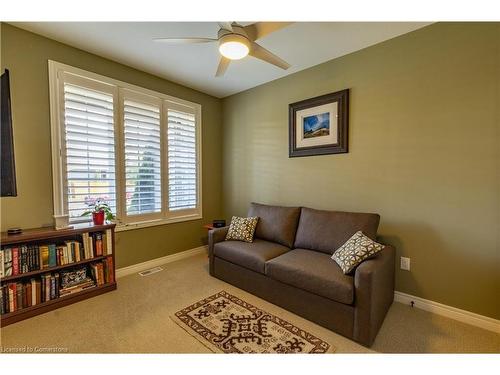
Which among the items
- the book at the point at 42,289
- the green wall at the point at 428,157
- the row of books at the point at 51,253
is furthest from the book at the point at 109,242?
the green wall at the point at 428,157

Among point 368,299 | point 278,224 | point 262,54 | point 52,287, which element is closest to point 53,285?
point 52,287

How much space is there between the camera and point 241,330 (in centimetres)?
180

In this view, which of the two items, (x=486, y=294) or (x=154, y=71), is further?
(x=154, y=71)

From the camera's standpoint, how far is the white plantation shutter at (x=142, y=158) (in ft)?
9.38

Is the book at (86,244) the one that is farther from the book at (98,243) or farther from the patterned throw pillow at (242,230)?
the patterned throw pillow at (242,230)

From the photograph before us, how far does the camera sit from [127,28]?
2102mm

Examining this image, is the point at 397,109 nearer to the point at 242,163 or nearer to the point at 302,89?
the point at 302,89

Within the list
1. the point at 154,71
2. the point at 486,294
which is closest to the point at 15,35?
the point at 154,71

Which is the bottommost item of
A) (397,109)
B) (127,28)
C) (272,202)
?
(272,202)

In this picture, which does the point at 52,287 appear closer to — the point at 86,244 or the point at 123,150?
the point at 86,244

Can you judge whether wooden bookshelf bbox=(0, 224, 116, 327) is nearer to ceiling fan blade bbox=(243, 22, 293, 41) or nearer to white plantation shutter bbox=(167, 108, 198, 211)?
white plantation shutter bbox=(167, 108, 198, 211)

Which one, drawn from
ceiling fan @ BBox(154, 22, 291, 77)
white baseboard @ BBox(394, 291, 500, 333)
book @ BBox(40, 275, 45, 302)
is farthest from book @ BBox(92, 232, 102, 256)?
white baseboard @ BBox(394, 291, 500, 333)
